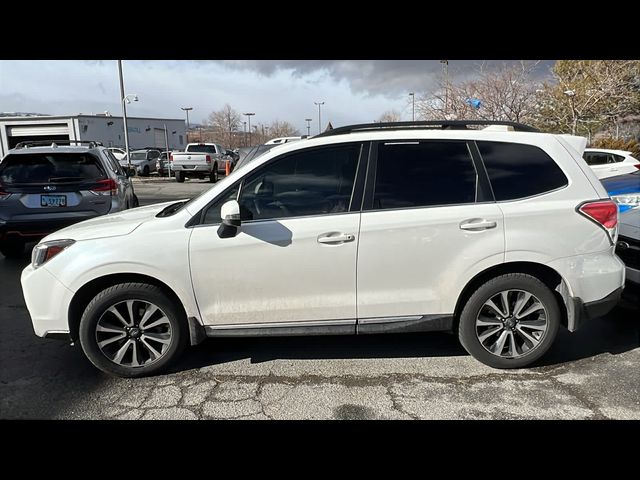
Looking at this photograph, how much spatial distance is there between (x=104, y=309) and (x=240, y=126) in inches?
2407

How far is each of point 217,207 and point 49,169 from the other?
4123 millimetres

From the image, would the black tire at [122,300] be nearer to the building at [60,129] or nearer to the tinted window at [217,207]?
the tinted window at [217,207]

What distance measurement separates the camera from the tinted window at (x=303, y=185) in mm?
3102

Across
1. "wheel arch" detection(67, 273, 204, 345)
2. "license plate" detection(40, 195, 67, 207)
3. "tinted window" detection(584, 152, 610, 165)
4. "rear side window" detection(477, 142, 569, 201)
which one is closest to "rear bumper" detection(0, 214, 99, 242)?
"license plate" detection(40, 195, 67, 207)

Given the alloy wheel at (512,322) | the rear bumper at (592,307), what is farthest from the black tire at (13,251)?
the rear bumper at (592,307)

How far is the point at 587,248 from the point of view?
310 centimetres

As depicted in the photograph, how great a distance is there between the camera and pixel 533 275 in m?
3.19

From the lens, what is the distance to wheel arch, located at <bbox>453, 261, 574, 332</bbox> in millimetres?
3150

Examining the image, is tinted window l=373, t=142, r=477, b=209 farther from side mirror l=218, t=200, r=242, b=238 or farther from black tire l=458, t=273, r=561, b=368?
side mirror l=218, t=200, r=242, b=238

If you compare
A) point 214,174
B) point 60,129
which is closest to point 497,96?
point 214,174

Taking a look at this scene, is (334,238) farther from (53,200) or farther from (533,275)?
(53,200)

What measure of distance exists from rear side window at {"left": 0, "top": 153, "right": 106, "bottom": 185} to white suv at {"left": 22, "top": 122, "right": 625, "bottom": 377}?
10.3 feet

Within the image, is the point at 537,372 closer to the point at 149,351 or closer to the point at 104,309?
the point at 149,351

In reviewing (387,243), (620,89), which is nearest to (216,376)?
(387,243)
